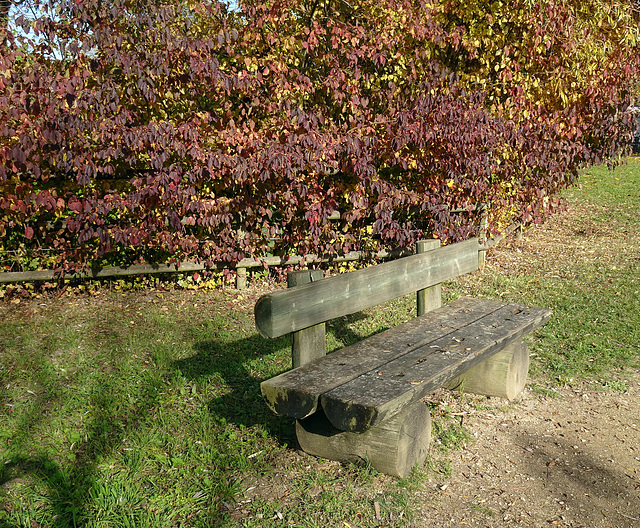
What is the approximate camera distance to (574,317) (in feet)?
20.3

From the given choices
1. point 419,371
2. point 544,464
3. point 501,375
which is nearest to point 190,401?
point 419,371

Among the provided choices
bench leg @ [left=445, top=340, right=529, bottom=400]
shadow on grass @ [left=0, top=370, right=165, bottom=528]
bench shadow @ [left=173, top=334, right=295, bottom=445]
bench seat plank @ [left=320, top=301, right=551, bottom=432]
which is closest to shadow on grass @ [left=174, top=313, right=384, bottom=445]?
bench shadow @ [left=173, top=334, right=295, bottom=445]

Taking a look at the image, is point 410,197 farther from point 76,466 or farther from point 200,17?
point 76,466

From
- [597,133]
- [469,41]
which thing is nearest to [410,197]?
[469,41]

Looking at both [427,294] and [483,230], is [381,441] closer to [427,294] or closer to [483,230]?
[427,294]

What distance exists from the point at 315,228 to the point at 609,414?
13.1ft

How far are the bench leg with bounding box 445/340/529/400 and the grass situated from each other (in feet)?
1.13

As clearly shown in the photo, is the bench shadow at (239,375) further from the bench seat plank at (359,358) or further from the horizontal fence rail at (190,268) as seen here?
the horizontal fence rail at (190,268)

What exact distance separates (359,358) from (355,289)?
46cm

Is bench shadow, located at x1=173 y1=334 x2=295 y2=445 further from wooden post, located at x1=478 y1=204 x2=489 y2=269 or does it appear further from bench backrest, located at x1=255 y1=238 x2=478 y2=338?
wooden post, located at x1=478 y1=204 x2=489 y2=269

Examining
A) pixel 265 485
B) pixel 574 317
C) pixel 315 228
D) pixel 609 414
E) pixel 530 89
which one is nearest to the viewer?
pixel 265 485

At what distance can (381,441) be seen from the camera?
10.5ft

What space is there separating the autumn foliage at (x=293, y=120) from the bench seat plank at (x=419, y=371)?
9.79 ft

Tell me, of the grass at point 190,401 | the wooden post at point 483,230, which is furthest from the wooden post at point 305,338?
the wooden post at point 483,230
